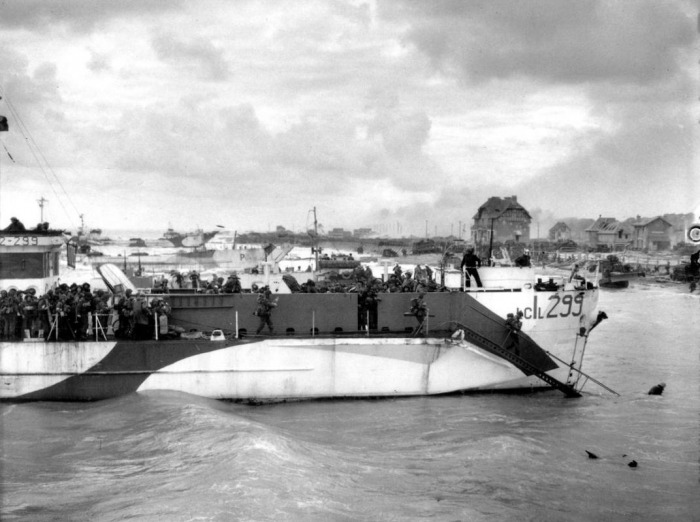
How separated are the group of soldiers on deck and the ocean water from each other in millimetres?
1853

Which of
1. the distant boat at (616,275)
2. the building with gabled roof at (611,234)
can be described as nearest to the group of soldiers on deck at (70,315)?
the distant boat at (616,275)

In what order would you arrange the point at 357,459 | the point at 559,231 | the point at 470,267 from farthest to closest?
the point at 559,231 → the point at 470,267 → the point at 357,459

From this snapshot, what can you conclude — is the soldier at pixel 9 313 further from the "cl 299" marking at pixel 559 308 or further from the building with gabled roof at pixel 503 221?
the building with gabled roof at pixel 503 221

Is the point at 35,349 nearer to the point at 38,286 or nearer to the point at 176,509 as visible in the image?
the point at 38,286

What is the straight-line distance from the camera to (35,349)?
691 inches

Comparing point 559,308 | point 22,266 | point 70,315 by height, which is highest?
point 22,266

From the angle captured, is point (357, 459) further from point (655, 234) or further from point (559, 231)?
point (559, 231)

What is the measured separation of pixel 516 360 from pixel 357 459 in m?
6.85

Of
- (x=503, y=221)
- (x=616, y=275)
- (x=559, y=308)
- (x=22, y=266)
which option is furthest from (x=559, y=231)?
(x=22, y=266)

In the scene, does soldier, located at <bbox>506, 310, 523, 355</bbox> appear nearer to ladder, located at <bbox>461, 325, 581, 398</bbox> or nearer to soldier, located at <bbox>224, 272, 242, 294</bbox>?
ladder, located at <bbox>461, 325, 581, 398</bbox>

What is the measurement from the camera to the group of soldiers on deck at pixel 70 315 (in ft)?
57.7

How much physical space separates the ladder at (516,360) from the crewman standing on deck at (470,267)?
1.74 m

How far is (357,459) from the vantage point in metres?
13.6


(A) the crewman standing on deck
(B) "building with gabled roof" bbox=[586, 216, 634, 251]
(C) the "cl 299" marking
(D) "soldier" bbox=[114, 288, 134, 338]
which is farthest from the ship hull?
(B) "building with gabled roof" bbox=[586, 216, 634, 251]
